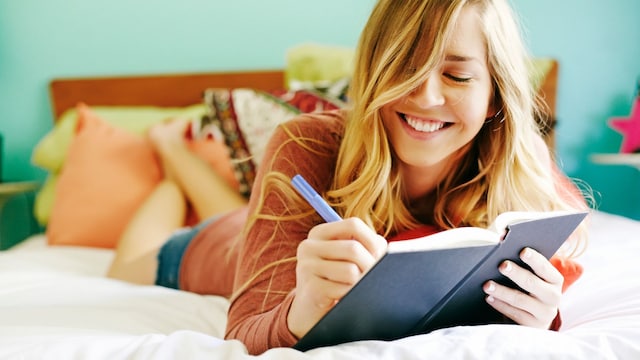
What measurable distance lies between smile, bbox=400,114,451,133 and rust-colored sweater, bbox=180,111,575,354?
0.44 feet

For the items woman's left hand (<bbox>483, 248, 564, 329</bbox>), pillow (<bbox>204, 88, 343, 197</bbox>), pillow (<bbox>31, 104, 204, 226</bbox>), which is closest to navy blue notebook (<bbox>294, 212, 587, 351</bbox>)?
woman's left hand (<bbox>483, 248, 564, 329</bbox>)

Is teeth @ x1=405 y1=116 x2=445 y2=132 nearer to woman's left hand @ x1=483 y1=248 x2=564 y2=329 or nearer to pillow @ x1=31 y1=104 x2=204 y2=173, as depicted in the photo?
woman's left hand @ x1=483 y1=248 x2=564 y2=329

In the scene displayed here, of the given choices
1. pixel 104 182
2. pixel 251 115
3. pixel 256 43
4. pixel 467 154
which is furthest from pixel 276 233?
pixel 256 43

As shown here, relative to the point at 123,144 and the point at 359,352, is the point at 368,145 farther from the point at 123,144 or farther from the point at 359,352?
the point at 123,144

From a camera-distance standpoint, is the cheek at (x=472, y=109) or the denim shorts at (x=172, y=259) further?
the denim shorts at (x=172, y=259)

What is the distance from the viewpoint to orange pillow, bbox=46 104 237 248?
1509 millimetres

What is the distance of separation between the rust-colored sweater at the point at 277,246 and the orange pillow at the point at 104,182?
73 cm

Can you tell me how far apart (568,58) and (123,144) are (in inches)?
61.2

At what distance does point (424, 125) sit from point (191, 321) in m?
0.48

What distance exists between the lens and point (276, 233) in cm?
73

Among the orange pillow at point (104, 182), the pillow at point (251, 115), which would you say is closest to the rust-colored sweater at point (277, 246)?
the pillow at point (251, 115)

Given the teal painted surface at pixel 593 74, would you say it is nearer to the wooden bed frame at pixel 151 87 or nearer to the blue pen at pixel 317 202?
the wooden bed frame at pixel 151 87

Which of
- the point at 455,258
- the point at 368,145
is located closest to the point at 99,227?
the point at 368,145

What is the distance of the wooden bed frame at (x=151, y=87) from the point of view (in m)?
1.99
